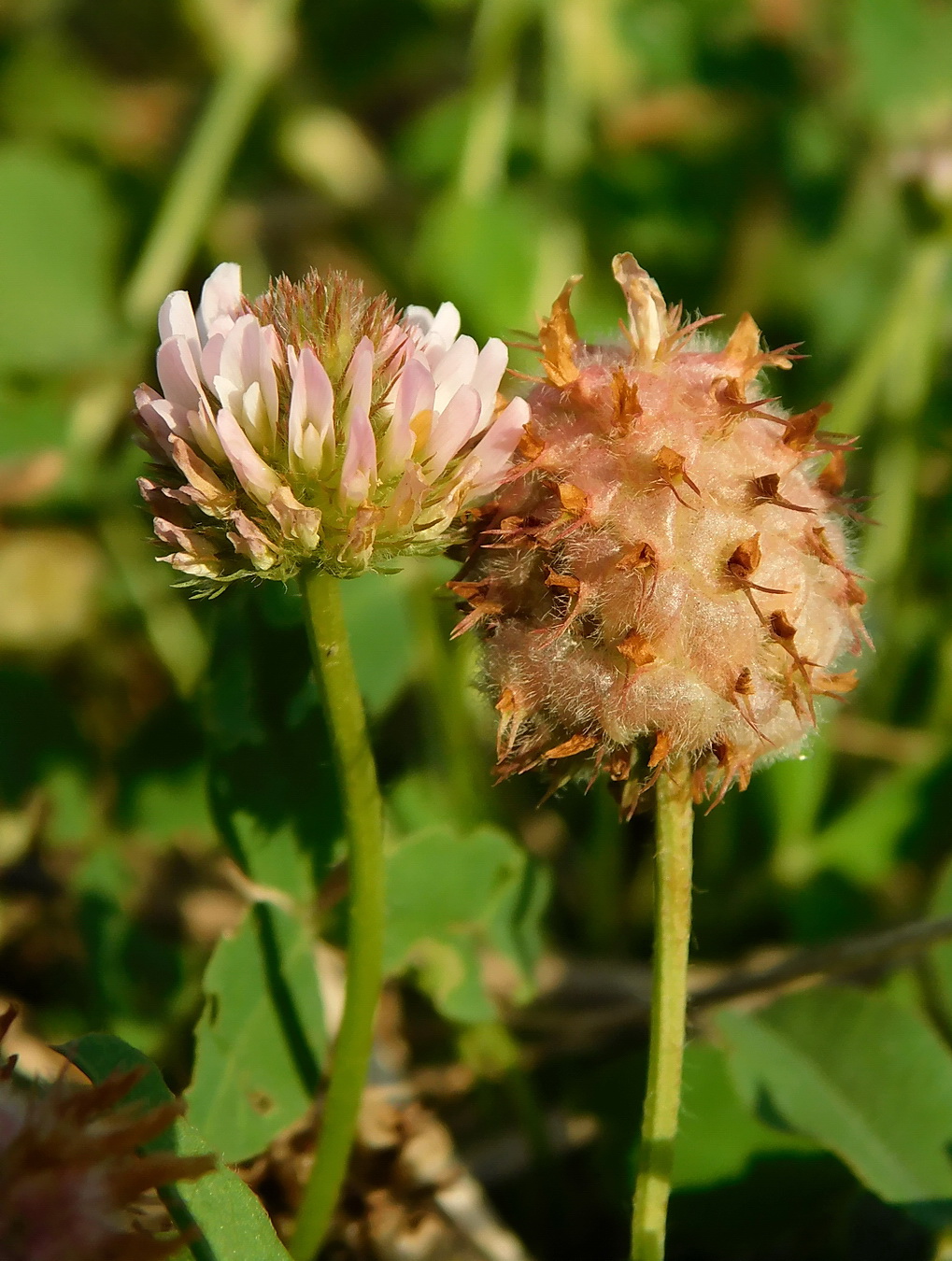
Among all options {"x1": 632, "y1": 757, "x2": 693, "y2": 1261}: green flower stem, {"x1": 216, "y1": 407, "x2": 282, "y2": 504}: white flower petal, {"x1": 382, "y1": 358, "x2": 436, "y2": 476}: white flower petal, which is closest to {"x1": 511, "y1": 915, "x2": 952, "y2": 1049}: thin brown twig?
{"x1": 632, "y1": 757, "x2": 693, "y2": 1261}: green flower stem

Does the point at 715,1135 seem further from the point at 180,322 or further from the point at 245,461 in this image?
the point at 180,322

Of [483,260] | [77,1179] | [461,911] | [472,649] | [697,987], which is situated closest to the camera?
[77,1179]

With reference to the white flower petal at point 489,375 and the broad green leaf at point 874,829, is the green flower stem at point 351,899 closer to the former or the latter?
the white flower petal at point 489,375

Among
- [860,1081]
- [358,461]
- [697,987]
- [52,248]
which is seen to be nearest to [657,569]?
[358,461]

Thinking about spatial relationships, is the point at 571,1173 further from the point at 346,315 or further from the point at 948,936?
the point at 346,315

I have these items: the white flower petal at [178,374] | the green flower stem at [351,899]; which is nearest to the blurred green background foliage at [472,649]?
the green flower stem at [351,899]

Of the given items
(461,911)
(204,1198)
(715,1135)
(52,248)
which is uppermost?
(52,248)

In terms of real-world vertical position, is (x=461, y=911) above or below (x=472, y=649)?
below
